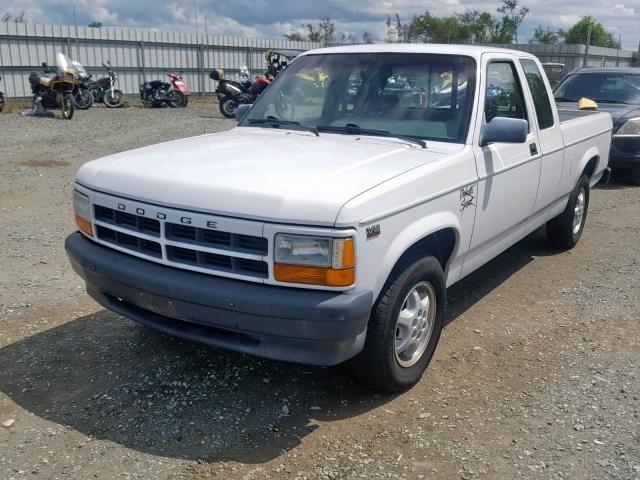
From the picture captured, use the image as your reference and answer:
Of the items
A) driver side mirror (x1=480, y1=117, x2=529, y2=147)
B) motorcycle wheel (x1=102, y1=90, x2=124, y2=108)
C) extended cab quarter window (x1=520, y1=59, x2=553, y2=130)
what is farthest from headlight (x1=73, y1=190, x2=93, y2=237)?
motorcycle wheel (x1=102, y1=90, x2=124, y2=108)

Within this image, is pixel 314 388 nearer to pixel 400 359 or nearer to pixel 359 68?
pixel 400 359

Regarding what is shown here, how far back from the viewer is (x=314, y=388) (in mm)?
3740

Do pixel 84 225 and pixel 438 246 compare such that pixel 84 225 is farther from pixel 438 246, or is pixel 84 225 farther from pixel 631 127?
pixel 631 127

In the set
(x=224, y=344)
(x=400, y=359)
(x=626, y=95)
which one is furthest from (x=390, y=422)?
(x=626, y=95)

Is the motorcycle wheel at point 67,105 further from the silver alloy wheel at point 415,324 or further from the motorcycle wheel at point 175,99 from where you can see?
the silver alloy wheel at point 415,324

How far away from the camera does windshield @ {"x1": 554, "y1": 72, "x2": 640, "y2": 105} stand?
1030 centimetres

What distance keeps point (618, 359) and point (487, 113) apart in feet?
6.05

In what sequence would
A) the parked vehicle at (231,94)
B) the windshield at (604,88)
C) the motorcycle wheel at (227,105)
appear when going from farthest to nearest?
the motorcycle wheel at (227,105), the parked vehicle at (231,94), the windshield at (604,88)

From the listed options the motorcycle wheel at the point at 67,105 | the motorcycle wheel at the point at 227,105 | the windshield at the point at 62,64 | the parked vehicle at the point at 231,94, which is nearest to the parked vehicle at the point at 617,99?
the parked vehicle at the point at 231,94

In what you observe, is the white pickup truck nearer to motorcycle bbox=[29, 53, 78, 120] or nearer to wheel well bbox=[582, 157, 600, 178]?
wheel well bbox=[582, 157, 600, 178]

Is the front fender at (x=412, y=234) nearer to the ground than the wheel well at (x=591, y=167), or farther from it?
farther from it

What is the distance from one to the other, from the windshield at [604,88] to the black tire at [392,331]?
25.9 feet

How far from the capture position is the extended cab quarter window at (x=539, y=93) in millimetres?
5180

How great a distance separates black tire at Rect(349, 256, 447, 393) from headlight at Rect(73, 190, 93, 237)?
1705 mm
